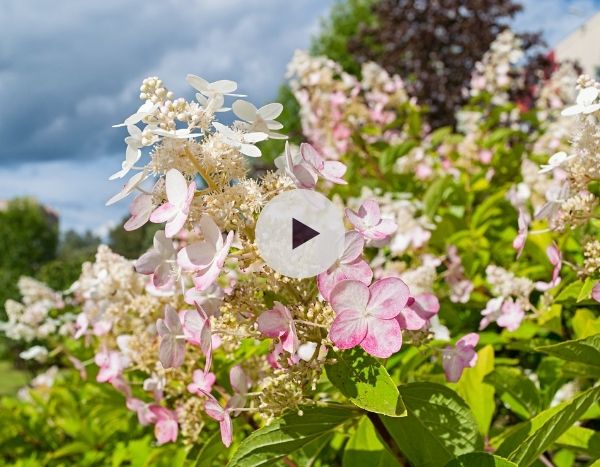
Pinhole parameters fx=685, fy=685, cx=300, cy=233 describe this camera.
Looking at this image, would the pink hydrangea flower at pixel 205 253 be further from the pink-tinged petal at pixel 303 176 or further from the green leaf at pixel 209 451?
the green leaf at pixel 209 451

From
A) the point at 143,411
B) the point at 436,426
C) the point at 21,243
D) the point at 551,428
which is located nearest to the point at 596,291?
the point at 551,428

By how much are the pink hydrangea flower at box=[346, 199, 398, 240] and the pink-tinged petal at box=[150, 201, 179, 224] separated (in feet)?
0.94

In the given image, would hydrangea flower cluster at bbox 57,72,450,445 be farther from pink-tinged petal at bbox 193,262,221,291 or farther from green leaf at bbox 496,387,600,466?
green leaf at bbox 496,387,600,466

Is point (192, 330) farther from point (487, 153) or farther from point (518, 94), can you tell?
point (518, 94)

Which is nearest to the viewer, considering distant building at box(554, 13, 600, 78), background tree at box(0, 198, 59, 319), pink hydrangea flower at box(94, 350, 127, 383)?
pink hydrangea flower at box(94, 350, 127, 383)

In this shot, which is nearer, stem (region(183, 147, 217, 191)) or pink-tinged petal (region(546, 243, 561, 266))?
stem (region(183, 147, 217, 191))

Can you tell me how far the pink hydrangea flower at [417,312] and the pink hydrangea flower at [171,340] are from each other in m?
0.42

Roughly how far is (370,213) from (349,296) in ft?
0.79

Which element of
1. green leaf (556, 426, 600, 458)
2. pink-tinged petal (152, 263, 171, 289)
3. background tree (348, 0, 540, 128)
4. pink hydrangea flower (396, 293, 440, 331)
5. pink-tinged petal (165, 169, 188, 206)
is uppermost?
background tree (348, 0, 540, 128)

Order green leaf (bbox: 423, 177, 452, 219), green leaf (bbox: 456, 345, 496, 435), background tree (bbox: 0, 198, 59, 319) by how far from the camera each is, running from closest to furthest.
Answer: green leaf (bbox: 456, 345, 496, 435) < green leaf (bbox: 423, 177, 452, 219) < background tree (bbox: 0, 198, 59, 319)

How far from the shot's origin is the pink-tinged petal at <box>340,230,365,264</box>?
1.07 meters

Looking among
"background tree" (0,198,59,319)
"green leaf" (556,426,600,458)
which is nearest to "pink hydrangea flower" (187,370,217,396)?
"green leaf" (556,426,600,458)

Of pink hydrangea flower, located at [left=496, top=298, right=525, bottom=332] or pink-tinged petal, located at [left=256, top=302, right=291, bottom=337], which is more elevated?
pink-tinged petal, located at [left=256, top=302, right=291, bottom=337]

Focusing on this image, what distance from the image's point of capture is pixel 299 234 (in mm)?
1076
